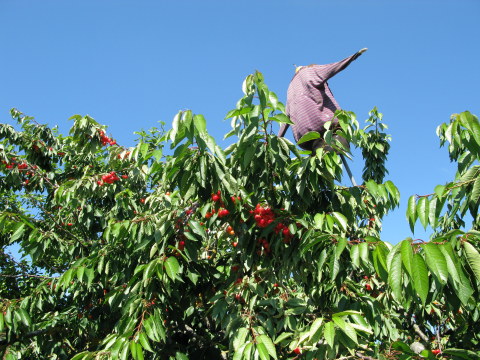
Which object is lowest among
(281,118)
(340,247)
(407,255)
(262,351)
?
(262,351)

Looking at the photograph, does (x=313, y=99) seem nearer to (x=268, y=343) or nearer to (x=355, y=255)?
(x=355, y=255)

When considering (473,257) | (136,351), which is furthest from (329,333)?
(136,351)

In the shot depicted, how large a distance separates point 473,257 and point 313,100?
1.67 metres

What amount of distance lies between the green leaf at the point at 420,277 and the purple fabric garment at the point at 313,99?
1521 mm

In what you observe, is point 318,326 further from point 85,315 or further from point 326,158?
point 85,315

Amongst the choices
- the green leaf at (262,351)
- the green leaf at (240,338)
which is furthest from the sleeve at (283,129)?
the green leaf at (262,351)

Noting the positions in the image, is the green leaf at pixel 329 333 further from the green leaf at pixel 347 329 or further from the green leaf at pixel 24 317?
the green leaf at pixel 24 317

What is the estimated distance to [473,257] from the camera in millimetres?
1483

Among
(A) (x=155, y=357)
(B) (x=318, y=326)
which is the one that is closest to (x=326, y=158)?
(B) (x=318, y=326)

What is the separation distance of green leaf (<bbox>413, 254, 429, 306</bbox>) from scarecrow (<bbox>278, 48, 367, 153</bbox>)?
57.4 inches

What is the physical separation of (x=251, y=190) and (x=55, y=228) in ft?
9.77

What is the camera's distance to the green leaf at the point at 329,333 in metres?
1.76

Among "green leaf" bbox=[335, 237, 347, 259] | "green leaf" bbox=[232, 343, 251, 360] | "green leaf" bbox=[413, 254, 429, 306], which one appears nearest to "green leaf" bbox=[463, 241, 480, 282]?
"green leaf" bbox=[413, 254, 429, 306]

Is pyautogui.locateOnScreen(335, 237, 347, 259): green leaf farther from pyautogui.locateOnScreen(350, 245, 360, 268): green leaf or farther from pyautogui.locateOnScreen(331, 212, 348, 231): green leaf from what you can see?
pyautogui.locateOnScreen(331, 212, 348, 231): green leaf
